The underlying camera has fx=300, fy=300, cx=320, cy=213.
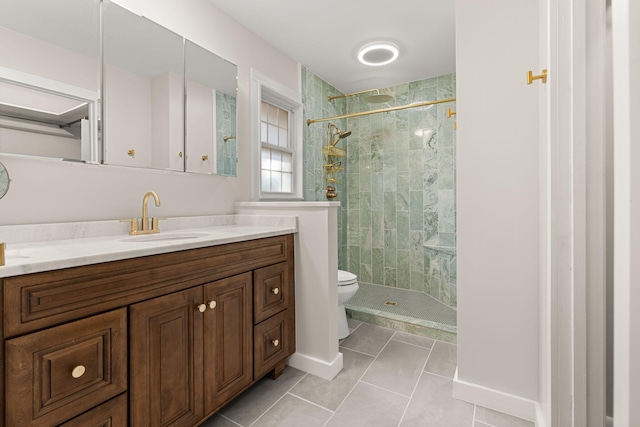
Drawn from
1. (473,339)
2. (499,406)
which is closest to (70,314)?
(473,339)

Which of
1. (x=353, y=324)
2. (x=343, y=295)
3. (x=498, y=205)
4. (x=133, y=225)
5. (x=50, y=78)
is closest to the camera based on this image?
(x=50, y=78)

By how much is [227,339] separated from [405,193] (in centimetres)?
269

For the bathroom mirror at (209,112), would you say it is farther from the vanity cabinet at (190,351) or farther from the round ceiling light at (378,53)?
the round ceiling light at (378,53)

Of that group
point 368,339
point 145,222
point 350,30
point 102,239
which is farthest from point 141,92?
point 368,339

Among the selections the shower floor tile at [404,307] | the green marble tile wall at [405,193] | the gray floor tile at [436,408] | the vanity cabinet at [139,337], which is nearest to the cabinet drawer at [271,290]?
the vanity cabinet at [139,337]

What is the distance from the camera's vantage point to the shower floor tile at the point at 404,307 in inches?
94.7

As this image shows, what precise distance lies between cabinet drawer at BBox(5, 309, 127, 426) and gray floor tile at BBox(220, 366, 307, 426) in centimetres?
67

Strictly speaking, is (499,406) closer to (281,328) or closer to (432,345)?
(432,345)

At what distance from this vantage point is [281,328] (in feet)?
5.74

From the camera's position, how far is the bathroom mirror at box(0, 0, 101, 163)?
4.10 feet

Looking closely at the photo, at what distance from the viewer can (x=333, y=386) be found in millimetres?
1715

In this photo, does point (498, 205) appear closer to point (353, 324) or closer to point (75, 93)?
point (353, 324)

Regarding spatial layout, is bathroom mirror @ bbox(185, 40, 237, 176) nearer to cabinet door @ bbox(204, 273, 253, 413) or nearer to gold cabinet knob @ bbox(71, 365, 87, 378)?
cabinet door @ bbox(204, 273, 253, 413)

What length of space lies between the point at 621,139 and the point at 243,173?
87.9 inches
